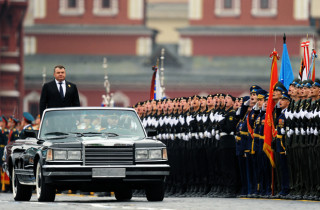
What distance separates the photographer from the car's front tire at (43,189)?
59.2ft

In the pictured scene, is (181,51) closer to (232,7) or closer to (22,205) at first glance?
(232,7)

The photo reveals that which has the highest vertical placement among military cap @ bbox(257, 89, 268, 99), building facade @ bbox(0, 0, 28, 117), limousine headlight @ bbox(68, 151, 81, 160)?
military cap @ bbox(257, 89, 268, 99)

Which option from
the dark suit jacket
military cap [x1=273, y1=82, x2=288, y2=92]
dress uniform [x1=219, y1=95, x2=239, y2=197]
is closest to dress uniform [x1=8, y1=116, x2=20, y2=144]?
dress uniform [x1=219, y1=95, x2=239, y2=197]

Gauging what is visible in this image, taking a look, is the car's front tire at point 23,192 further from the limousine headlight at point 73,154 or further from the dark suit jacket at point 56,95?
the limousine headlight at point 73,154

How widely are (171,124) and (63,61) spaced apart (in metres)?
52.3

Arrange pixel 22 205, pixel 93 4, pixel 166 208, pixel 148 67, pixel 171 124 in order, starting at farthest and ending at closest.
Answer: pixel 93 4 < pixel 148 67 < pixel 171 124 < pixel 22 205 < pixel 166 208

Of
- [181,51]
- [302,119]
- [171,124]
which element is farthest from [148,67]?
[302,119]

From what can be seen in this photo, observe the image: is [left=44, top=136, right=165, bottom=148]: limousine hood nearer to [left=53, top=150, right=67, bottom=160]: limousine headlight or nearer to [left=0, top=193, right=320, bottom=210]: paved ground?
[left=53, top=150, right=67, bottom=160]: limousine headlight

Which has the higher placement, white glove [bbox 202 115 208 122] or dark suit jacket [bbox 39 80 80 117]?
dark suit jacket [bbox 39 80 80 117]

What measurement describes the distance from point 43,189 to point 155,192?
1.58m

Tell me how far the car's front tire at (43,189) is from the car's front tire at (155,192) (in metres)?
1.35

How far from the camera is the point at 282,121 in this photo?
65.3 ft

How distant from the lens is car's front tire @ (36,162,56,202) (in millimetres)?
18031

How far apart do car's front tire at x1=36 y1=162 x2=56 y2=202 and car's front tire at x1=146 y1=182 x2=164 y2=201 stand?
1345mm
